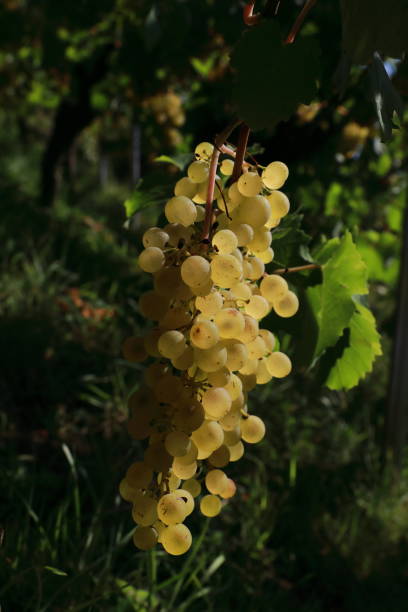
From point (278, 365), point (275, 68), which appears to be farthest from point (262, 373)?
point (275, 68)

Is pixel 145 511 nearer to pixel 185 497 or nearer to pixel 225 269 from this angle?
pixel 185 497

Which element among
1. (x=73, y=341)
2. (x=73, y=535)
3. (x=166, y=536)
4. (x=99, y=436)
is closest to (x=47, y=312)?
(x=73, y=341)

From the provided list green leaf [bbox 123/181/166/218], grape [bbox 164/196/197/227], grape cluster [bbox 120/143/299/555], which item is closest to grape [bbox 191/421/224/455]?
grape cluster [bbox 120/143/299/555]

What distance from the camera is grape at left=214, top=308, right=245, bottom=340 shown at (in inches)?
24.0

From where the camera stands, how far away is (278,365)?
744mm

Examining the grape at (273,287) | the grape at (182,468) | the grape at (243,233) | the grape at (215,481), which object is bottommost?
the grape at (215,481)

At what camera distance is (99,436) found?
219cm

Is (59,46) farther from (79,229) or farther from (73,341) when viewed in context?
(79,229)

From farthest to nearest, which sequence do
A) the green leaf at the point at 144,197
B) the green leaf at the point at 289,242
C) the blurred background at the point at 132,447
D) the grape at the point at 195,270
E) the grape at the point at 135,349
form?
the blurred background at the point at 132,447, the green leaf at the point at 144,197, the green leaf at the point at 289,242, the grape at the point at 135,349, the grape at the point at 195,270

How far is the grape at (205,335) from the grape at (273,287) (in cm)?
11

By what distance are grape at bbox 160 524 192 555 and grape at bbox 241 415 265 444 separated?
5.4 inches

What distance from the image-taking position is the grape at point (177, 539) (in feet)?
2.06

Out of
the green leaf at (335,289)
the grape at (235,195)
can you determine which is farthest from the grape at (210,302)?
the green leaf at (335,289)

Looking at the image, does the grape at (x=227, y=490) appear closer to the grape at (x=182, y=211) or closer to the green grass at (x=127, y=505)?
the grape at (x=182, y=211)
